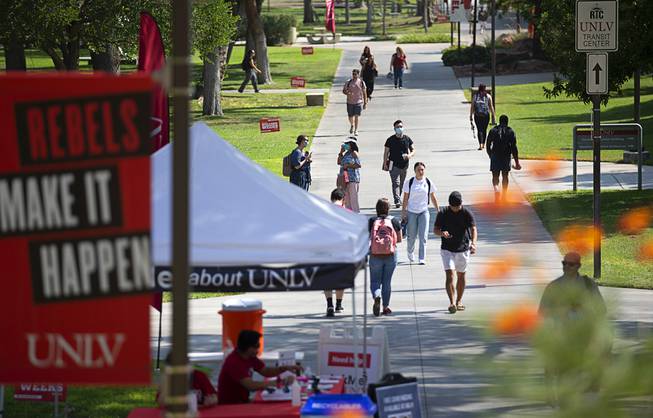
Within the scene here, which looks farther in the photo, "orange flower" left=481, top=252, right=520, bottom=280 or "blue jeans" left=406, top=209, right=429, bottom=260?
"blue jeans" left=406, top=209, right=429, bottom=260

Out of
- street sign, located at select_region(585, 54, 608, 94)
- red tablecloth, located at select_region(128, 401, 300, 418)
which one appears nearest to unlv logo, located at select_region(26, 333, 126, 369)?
red tablecloth, located at select_region(128, 401, 300, 418)

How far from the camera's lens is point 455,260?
17250 mm

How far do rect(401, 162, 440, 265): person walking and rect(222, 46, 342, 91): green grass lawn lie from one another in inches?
1386

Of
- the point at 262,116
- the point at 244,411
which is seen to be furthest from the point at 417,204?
the point at 262,116

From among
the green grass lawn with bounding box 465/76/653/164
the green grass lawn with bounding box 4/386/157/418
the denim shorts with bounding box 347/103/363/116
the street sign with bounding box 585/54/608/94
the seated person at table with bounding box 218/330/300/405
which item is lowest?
the green grass lawn with bounding box 465/76/653/164

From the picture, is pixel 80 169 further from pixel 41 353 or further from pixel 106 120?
pixel 41 353

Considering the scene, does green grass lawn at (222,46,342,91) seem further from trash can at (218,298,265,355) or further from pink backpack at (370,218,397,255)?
trash can at (218,298,265,355)

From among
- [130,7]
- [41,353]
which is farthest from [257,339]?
[130,7]

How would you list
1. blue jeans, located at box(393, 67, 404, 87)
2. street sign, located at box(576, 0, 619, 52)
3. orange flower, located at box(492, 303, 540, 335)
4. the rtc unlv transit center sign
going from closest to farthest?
orange flower, located at box(492, 303, 540, 335) < the rtc unlv transit center sign < street sign, located at box(576, 0, 619, 52) < blue jeans, located at box(393, 67, 404, 87)

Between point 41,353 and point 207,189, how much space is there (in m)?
4.35

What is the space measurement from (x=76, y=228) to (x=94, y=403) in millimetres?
7240

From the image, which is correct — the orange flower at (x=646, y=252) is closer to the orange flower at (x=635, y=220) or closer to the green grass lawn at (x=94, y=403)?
the orange flower at (x=635, y=220)

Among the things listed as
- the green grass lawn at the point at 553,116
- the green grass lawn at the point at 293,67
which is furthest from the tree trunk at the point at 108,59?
the green grass lawn at the point at 293,67

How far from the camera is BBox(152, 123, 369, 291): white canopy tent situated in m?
10.3
